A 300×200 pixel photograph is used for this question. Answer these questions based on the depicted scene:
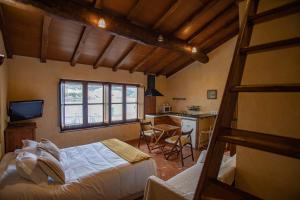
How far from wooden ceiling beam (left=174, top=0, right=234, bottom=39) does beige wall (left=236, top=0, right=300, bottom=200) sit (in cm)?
253

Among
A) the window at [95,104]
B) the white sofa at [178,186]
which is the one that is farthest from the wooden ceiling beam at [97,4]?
the white sofa at [178,186]

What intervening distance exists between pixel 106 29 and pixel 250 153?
3.01 m

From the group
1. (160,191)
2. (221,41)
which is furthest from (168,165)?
(221,41)

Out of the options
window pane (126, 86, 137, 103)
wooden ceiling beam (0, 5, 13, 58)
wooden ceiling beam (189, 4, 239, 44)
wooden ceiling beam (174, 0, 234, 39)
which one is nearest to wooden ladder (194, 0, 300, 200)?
wooden ceiling beam (174, 0, 234, 39)

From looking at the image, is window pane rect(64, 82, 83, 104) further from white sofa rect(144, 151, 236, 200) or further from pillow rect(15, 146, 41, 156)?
white sofa rect(144, 151, 236, 200)

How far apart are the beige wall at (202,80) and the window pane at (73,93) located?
11.4 feet

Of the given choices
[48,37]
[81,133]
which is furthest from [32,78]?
[81,133]

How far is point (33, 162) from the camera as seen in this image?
6.24 ft

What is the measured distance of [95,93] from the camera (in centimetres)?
504

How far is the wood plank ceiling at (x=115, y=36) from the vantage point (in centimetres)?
305

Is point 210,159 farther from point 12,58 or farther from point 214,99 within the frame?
point 214,99

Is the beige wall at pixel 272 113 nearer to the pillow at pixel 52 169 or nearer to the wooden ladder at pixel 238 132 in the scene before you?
the wooden ladder at pixel 238 132

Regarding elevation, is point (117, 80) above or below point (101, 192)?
above

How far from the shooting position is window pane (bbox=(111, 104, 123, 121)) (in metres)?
5.40
